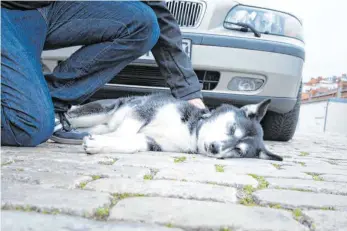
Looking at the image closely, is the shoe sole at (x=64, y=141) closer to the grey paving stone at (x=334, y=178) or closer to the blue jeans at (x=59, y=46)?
the blue jeans at (x=59, y=46)

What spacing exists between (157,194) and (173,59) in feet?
6.31

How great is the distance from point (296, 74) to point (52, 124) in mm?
2626

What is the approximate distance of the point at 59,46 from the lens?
3.16 meters

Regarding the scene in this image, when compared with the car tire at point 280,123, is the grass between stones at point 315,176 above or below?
above

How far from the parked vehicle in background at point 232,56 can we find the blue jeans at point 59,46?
925mm

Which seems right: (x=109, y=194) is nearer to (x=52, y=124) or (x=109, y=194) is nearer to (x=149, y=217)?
(x=149, y=217)

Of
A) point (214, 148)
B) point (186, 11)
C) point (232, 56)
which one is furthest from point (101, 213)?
point (186, 11)

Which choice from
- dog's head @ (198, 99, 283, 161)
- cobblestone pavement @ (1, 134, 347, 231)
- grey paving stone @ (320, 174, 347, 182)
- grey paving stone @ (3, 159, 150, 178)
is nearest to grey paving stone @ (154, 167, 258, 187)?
cobblestone pavement @ (1, 134, 347, 231)

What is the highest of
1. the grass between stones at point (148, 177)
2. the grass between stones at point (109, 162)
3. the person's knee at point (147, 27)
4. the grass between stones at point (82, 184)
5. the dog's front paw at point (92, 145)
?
the person's knee at point (147, 27)

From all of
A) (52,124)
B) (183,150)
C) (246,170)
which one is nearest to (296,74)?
(183,150)

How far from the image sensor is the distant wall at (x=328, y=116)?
15756 mm

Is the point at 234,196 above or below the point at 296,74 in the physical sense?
above

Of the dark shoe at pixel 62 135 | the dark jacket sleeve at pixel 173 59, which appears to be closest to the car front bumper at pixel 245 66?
the dark jacket sleeve at pixel 173 59

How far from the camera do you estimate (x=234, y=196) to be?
182cm
